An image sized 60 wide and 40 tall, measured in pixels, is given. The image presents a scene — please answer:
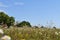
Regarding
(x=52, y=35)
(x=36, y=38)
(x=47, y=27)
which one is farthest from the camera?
(x=47, y=27)

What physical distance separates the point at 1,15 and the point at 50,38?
30.7 metres

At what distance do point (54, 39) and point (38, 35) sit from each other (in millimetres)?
632

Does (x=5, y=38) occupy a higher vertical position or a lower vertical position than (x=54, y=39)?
higher

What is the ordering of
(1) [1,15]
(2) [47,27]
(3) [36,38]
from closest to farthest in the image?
1. (3) [36,38]
2. (2) [47,27]
3. (1) [1,15]

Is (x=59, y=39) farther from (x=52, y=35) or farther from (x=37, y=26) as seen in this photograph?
(x=37, y=26)

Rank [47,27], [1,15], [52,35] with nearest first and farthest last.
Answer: [52,35], [47,27], [1,15]

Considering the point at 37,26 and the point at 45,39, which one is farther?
the point at 37,26

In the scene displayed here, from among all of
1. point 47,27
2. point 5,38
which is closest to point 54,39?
point 47,27

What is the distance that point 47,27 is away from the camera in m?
11.2

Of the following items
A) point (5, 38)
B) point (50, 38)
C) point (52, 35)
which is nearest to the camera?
point (5, 38)

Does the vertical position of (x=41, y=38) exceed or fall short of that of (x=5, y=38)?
it falls short

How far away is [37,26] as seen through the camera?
1178 cm

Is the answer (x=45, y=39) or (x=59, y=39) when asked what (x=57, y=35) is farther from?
(x=45, y=39)

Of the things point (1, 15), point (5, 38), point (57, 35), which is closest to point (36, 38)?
point (57, 35)
